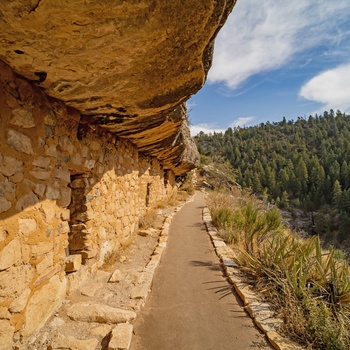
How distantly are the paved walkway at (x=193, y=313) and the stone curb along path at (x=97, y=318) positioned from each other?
131mm

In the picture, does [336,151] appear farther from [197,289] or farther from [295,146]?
[197,289]

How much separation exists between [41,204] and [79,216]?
1.13 meters

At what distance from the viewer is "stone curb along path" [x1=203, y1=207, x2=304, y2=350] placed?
2273 millimetres

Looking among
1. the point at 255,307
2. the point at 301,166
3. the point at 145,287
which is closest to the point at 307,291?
the point at 255,307

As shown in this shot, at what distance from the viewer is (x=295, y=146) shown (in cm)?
6288

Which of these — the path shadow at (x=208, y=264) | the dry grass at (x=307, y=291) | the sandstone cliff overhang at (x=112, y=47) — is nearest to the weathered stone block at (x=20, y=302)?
the sandstone cliff overhang at (x=112, y=47)

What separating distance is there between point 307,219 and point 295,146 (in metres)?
26.2

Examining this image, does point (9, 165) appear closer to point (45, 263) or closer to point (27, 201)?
point (27, 201)

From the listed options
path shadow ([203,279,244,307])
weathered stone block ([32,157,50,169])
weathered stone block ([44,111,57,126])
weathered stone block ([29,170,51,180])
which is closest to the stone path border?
path shadow ([203,279,244,307])

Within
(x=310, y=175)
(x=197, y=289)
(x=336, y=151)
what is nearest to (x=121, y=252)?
(x=197, y=289)

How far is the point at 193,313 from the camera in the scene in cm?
281

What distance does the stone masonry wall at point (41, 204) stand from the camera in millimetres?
1915

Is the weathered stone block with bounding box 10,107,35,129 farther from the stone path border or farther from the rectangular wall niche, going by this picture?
the stone path border

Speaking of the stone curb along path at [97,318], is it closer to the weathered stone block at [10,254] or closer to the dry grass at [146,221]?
the weathered stone block at [10,254]
